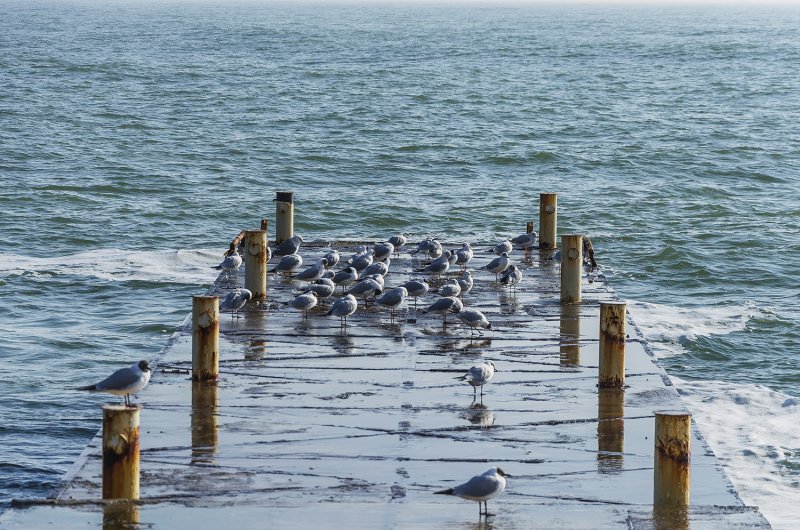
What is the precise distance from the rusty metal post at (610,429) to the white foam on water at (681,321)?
9.69 metres

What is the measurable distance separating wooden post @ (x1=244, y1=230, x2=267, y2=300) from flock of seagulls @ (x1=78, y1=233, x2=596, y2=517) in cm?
17

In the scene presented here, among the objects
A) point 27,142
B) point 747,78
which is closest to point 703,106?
point 747,78

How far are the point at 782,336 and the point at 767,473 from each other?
360 inches

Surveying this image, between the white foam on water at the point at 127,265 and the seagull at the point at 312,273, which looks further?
the white foam on water at the point at 127,265

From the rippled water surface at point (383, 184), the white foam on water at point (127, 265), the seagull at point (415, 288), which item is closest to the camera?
the seagull at point (415, 288)

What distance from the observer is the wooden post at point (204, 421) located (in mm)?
12562

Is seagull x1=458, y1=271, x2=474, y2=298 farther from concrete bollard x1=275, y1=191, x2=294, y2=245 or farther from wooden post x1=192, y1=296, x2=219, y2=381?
wooden post x1=192, y1=296, x2=219, y2=381

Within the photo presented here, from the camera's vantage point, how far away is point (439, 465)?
1232 cm

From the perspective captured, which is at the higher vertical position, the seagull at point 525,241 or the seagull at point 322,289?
the seagull at point 525,241

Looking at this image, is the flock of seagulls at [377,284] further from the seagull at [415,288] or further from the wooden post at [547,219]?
the wooden post at [547,219]

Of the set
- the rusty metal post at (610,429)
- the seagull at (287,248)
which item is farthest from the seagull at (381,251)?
the rusty metal post at (610,429)

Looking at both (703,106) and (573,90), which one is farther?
(573,90)

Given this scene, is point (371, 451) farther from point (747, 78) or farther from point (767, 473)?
point (747, 78)

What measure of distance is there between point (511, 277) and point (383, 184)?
2302 cm
